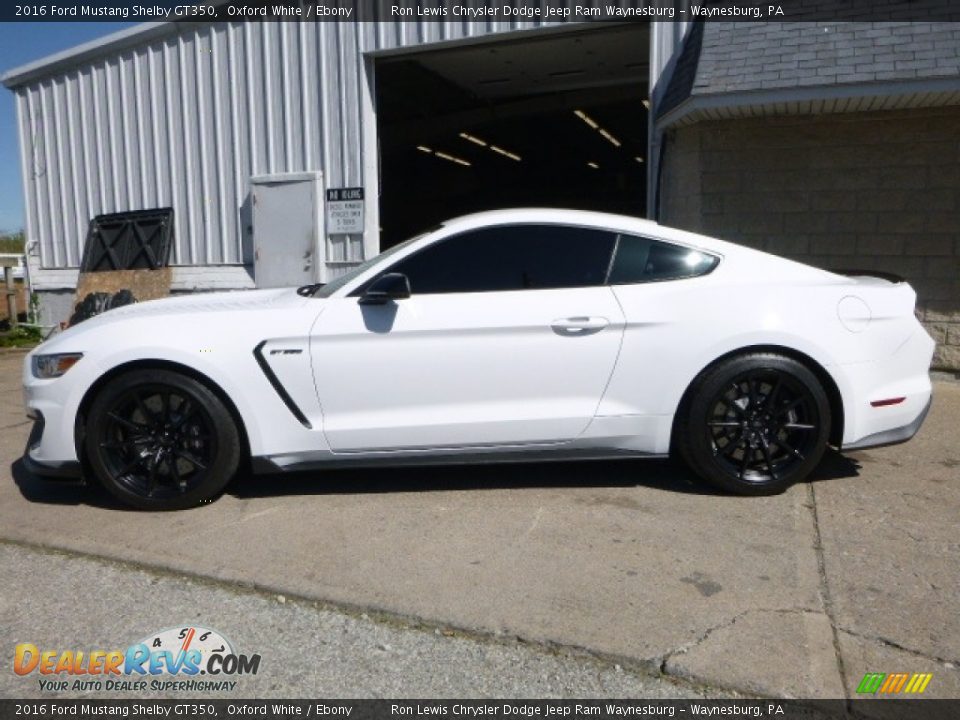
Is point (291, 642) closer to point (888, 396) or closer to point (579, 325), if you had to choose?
point (579, 325)

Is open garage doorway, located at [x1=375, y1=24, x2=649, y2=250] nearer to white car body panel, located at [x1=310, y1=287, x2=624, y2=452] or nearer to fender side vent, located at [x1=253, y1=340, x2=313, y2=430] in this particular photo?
white car body panel, located at [x1=310, y1=287, x2=624, y2=452]

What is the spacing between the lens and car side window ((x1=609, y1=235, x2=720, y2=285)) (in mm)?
3996

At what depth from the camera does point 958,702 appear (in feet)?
7.50

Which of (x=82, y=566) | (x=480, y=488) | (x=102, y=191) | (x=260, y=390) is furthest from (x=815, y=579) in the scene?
(x=102, y=191)

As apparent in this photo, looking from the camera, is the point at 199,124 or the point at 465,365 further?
the point at 199,124

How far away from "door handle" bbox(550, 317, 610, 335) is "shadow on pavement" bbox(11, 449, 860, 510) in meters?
0.92

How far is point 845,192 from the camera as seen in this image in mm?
7059

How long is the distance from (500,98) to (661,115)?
24.9 ft

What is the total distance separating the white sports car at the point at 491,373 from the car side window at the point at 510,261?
0.03ft

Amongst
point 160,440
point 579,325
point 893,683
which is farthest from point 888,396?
point 160,440

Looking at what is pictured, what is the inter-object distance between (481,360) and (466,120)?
13.4m

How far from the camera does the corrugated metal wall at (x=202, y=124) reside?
9.30m

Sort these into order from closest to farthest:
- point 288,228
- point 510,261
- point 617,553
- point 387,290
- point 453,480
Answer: point 617,553 → point 387,290 → point 510,261 → point 453,480 → point 288,228

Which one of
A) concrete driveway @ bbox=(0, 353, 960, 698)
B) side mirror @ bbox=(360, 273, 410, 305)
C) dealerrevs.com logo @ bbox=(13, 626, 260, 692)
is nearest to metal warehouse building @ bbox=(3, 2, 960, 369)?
concrete driveway @ bbox=(0, 353, 960, 698)
